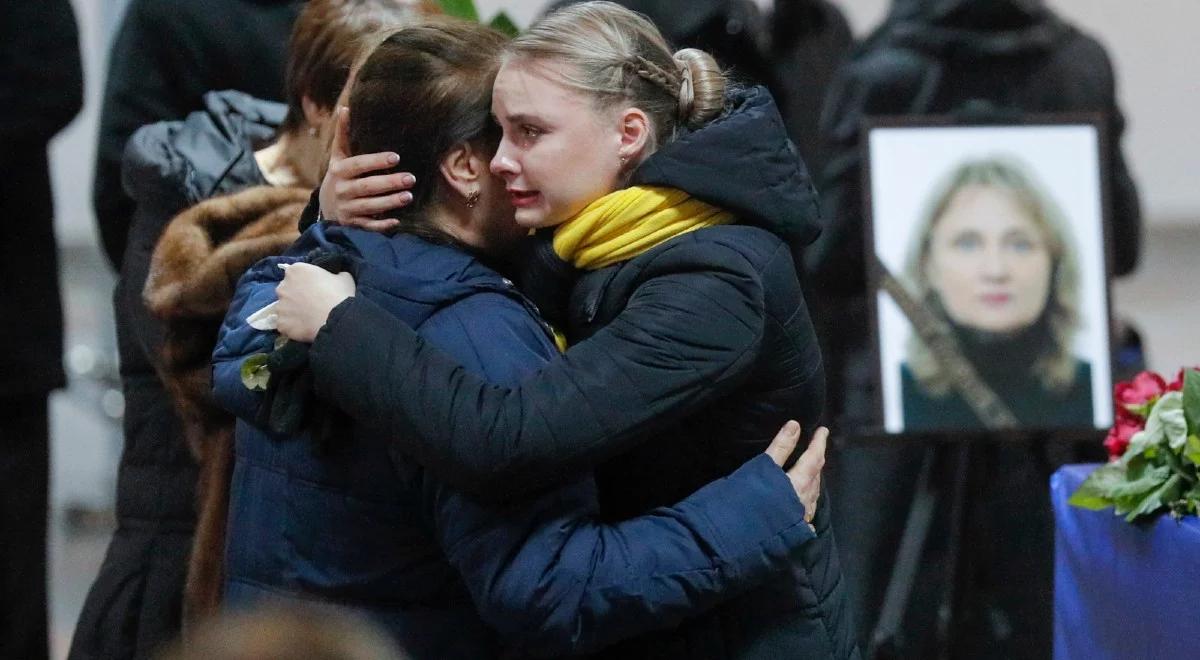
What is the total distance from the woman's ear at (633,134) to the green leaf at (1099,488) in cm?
104

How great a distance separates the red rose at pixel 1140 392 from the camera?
2.70 meters

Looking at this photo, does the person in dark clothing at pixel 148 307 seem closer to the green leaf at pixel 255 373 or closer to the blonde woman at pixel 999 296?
the green leaf at pixel 255 373

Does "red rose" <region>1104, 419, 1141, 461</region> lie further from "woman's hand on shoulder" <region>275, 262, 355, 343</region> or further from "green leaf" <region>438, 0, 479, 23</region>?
"woman's hand on shoulder" <region>275, 262, 355, 343</region>

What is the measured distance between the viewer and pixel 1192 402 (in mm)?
2516

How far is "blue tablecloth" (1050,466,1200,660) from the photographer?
2.45m

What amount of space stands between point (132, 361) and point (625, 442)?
1324 millimetres

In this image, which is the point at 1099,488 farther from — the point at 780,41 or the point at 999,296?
the point at 780,41

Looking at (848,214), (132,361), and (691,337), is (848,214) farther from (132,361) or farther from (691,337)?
(691,337)

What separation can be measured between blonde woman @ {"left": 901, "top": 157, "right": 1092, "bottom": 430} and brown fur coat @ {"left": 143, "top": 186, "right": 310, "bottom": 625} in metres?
1.75

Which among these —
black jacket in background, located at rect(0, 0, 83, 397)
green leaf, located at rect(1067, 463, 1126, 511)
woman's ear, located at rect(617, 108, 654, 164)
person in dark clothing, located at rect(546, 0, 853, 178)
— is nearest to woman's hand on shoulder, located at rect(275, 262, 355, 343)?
woman's ear, located at rect(617, 108, 654, 164)

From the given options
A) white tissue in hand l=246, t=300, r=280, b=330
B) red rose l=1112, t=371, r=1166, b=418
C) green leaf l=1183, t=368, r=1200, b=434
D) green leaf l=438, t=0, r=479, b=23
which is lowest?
red rose l=1112, t=371, r=1166, b=418

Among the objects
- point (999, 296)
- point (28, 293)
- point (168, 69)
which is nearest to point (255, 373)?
point (28, 293)

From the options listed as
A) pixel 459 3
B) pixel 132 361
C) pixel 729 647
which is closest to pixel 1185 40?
pixel 459 3

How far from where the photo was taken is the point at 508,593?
1769 millimetres
